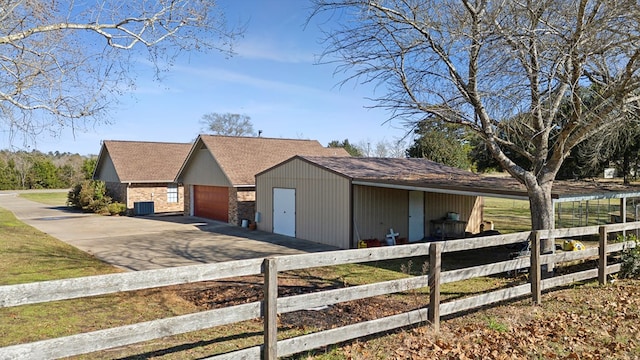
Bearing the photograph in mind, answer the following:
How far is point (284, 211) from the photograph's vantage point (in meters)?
19.0

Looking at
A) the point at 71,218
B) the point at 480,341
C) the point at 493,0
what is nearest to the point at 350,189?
the point at 493,0

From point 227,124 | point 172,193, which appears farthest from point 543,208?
point 227,124

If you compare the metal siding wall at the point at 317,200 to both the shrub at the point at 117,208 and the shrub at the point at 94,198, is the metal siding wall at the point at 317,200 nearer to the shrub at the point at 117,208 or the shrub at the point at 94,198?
the shrub at the point at 117,208

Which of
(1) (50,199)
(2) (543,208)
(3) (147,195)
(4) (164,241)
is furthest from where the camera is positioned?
(1) (50,199)

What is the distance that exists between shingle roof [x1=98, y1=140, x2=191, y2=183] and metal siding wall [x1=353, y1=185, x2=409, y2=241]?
18302mm

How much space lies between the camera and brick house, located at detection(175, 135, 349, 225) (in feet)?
74.2

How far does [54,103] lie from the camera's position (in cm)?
909

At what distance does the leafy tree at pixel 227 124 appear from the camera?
2509 inches

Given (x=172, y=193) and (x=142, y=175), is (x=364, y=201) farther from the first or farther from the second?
(x=172, y=193)

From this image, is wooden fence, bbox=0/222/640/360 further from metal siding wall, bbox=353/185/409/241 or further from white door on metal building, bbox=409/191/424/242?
white door on metal building, bbox=409/191/424/242

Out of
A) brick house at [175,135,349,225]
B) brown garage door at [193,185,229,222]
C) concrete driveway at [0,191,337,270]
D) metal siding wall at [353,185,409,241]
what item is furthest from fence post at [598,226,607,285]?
brown garage door at [193,185,229,222]

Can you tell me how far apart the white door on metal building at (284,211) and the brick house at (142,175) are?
13.3 meters

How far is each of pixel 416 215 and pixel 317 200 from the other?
4.11 metres

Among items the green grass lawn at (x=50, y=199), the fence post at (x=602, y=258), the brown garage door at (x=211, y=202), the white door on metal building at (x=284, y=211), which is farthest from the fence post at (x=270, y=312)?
the green grass lawn at (x=50, y=199)
